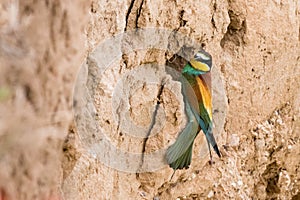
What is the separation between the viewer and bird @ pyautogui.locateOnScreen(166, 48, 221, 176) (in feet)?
7.79

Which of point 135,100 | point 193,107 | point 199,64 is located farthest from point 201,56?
point 135,100

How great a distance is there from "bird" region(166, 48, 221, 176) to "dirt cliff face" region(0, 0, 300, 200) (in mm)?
34

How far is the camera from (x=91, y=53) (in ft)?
6.12

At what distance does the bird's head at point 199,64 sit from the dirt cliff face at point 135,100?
6 cm

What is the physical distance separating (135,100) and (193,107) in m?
0.27

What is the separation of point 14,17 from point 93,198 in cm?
118

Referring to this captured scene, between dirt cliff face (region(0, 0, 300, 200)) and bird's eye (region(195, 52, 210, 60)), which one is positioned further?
→ bird's eye (region(195, 52, 210, 60))

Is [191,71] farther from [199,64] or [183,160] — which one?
[183,160]

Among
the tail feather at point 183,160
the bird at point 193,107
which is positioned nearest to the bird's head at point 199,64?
the bird at point 193,107

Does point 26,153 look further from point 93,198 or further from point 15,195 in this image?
point 93,198

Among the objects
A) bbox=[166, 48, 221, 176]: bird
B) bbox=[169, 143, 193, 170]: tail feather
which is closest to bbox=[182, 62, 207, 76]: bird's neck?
bbox=[166, 48, 221, 176]: bird

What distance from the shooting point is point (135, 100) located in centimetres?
224

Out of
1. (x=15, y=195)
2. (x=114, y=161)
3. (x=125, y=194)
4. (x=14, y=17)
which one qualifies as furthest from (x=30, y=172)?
(x=125, y=194)

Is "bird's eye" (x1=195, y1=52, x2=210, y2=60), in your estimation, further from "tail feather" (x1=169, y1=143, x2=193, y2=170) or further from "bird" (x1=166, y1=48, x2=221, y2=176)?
"tail feather" (x1=169, y1=143, x2=193, y2=170)
